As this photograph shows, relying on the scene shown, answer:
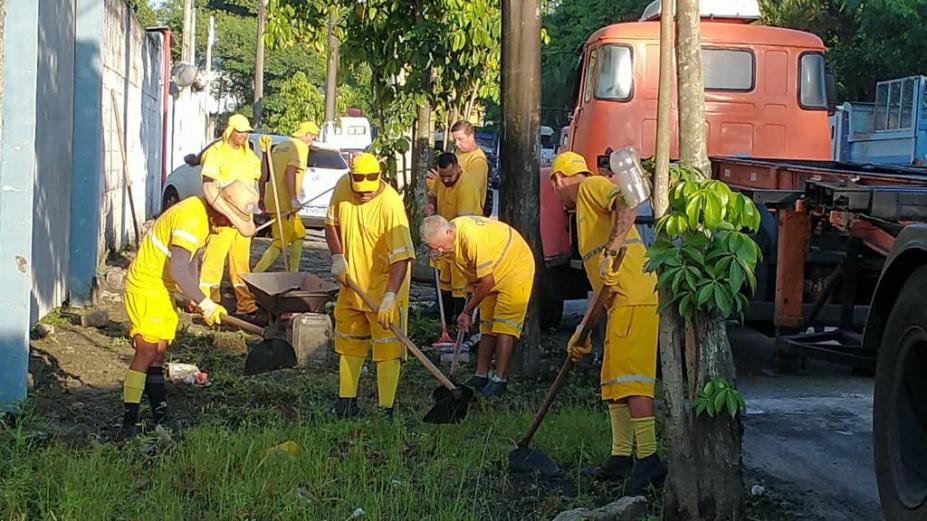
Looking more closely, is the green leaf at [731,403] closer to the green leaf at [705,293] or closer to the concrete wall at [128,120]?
the green leaf at [705,293]

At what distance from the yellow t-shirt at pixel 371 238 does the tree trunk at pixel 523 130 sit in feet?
4.66

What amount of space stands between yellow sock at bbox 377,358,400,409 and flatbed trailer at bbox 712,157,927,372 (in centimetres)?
243

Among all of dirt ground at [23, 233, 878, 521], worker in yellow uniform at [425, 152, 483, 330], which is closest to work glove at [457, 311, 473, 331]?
dirt ground at [23, 233, 878, 521]

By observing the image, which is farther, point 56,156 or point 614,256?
point 56,156

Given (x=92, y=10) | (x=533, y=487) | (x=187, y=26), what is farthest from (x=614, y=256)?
(x=187, y=26)

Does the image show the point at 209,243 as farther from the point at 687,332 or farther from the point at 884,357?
the point at 884,357

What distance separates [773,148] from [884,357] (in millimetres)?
6041

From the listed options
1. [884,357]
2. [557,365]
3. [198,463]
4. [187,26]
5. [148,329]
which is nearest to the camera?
[884,357]

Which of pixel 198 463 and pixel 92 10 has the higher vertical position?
pixel 92 10

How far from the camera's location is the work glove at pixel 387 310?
657 centimetres

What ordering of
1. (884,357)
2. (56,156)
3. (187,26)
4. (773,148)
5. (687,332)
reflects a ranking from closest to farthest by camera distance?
(884,357) → (687,332) → (56,156) → (773,148) → (187,26)

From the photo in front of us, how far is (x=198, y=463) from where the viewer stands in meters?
5.41

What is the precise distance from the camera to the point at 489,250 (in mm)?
7527

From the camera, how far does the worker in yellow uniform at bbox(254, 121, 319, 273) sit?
438 inches
